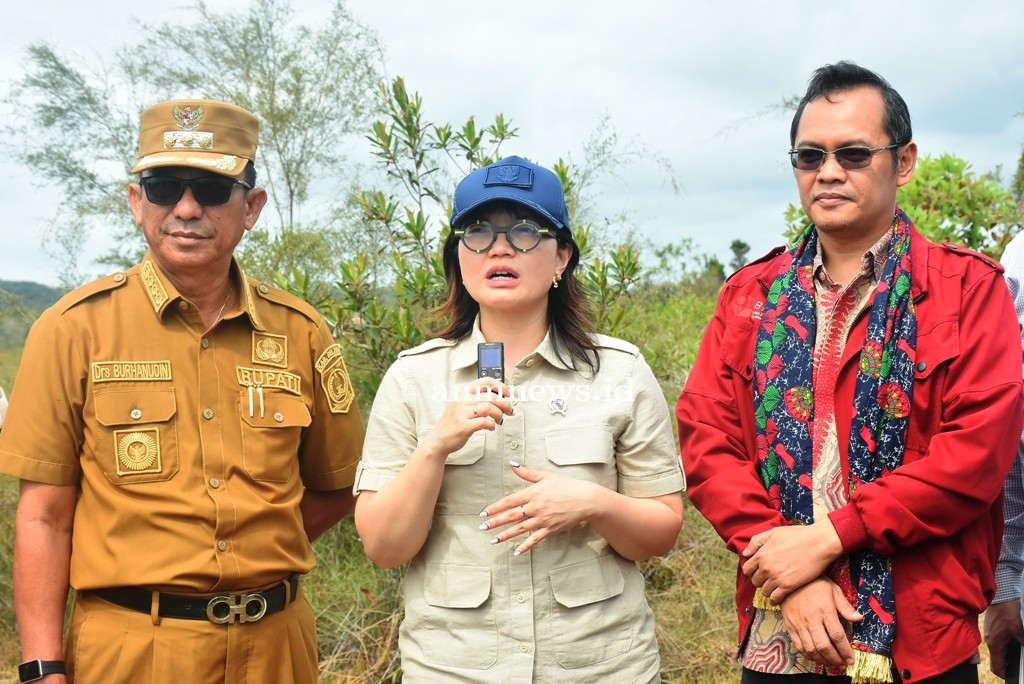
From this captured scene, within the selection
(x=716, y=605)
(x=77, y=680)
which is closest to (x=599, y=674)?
(x=77, y=680)

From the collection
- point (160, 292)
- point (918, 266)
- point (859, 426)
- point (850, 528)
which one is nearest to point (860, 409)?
point (859, 426)

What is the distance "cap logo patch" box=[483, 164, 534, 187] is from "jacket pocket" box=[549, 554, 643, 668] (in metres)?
1.04

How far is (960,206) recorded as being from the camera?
713cm

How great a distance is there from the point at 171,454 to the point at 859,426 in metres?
1.89

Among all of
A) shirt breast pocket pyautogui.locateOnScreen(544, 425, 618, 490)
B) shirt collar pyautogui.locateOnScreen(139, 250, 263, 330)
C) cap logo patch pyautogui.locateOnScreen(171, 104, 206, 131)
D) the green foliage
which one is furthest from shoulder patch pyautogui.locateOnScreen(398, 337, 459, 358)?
the green foliage

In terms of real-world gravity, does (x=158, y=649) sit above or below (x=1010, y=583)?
below

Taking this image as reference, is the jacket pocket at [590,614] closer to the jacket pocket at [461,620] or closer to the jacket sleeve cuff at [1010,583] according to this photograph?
the jacket pocket at [461,620]

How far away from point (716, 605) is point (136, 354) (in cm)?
356

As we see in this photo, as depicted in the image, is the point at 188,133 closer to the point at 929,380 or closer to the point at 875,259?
the point at 875,259

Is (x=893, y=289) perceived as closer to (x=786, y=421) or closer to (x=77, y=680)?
(x=786, y=421)

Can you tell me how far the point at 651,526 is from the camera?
8.58 ft

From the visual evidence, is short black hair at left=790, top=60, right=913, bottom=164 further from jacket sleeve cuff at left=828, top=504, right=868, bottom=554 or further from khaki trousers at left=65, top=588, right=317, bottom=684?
khaki trousers at left=65, top=588, right=317, bottom=684

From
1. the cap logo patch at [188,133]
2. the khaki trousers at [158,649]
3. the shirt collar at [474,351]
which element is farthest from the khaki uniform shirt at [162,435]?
the shirt collar at [474,351]

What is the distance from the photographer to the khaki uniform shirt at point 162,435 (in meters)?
2.76
